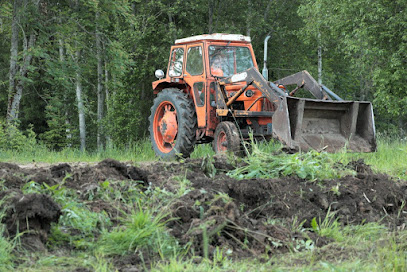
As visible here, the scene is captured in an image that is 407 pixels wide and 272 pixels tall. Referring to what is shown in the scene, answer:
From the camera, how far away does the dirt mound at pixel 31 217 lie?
403cm

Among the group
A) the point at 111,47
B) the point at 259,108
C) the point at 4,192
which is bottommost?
the point at 4,192

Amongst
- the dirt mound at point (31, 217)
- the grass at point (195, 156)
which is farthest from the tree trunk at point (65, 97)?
the dirt mound at point (31, 217)

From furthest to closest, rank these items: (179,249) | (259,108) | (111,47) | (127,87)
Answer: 1. (127,87)
2. (111,47)
3. (259,108)
4. (179,249)

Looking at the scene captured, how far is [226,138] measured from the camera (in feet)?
31.4

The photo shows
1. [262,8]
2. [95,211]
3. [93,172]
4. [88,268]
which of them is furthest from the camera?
[262,8]

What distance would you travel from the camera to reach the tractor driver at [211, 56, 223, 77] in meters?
10.4

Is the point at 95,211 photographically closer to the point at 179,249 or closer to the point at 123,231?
the point at 123,231

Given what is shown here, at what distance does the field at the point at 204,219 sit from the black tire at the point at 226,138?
2827 mm

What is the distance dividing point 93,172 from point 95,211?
1240 millimetres

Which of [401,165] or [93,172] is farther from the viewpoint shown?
[401,165]

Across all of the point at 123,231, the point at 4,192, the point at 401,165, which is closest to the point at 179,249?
the point at 123,231

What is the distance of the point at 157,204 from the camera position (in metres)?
4.84

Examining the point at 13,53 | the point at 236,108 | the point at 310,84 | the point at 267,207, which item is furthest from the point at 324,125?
the point at 13,53

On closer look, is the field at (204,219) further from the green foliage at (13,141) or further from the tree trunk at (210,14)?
the tree trunk at (210,14)
